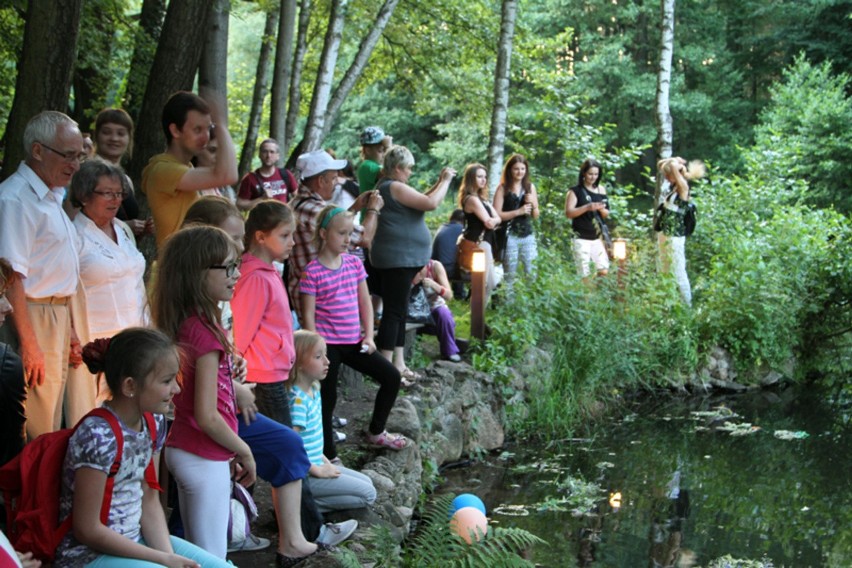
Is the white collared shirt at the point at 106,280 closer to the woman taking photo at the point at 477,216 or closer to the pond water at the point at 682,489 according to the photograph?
the pond water at the point at 682,489

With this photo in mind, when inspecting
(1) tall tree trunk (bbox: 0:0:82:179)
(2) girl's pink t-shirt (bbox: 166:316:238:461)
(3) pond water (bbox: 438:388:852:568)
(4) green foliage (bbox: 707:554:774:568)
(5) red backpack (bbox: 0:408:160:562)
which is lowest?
(4) green foliage (bbox: 707:554:774:568)

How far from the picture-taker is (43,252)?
4285mm

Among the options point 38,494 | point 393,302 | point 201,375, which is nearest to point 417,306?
point 393,302

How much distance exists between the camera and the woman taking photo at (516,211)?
1056 cm

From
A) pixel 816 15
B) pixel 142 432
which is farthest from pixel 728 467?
pixel 816 15

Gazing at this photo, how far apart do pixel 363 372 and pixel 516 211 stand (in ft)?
15.7

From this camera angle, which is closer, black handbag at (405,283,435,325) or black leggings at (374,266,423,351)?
black leggings at (374,266,423,351)

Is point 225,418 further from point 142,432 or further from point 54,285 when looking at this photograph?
point 54,285

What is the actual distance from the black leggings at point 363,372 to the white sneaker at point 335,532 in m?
0.99

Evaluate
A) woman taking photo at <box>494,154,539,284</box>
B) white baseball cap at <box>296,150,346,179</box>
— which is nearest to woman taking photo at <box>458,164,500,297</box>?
woman taking photo at <box>494,154,539,284</box>

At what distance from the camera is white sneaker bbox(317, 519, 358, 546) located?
15.2 feet

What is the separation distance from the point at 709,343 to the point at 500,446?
4049 mm

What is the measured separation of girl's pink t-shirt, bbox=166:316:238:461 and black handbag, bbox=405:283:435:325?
14.8ft

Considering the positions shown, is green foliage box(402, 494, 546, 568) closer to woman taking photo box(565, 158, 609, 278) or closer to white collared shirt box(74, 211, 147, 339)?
white collared shirt box(74, 211, 147, 339)
